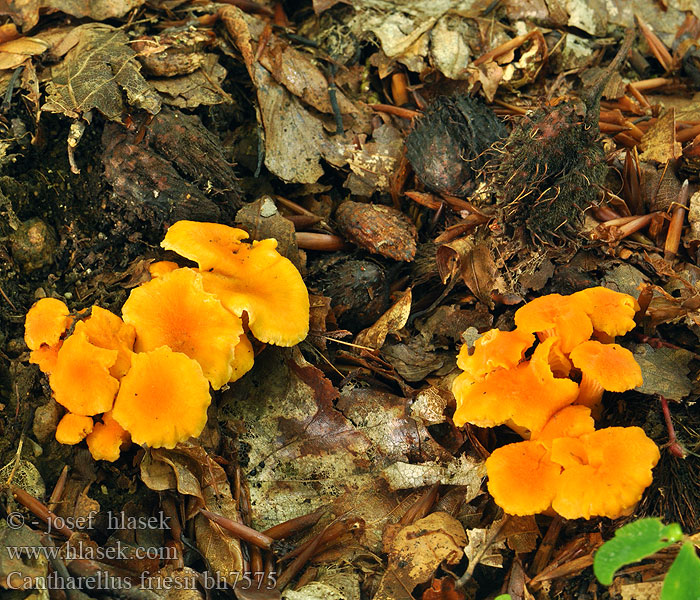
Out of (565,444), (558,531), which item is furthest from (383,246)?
(558,531)

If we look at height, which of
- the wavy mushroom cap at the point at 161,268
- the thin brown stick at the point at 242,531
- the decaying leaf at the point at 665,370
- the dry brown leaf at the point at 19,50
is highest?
the dry brown leaf at the point at 19,50

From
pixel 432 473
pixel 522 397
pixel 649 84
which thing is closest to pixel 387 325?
pixel 432 473

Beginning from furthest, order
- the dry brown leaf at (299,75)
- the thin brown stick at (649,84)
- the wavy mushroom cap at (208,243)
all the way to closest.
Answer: the thin brown stick at (649,84) < the dry brown leaf at (299,75) < the wavy mushroom cap at (208,243)

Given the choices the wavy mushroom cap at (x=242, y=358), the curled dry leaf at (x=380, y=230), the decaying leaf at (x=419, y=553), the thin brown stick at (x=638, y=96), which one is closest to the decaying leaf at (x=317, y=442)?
the decaying leaf at (x=419, y=553)

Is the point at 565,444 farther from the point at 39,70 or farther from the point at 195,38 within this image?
the point at 39,70

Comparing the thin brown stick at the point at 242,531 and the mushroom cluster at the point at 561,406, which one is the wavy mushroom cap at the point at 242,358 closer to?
the thin brown stick at the point at 242,531

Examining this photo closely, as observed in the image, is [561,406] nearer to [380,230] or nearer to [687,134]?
[380,230]

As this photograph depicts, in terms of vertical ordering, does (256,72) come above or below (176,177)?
above
